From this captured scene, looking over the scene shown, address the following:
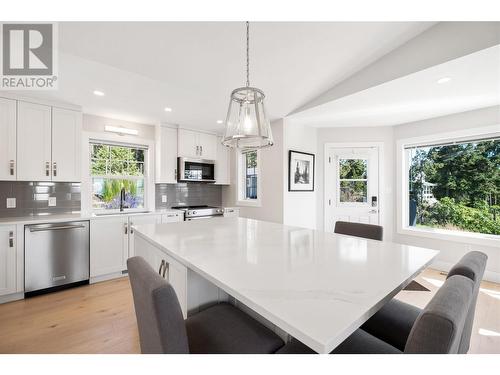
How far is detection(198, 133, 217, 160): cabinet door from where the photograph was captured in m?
4.27

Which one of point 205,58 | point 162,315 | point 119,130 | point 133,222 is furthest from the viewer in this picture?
point 119,130

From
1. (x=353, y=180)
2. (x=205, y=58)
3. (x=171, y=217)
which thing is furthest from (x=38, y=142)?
(x=353, y=180)

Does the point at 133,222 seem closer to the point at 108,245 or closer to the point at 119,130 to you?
the point at 108,245

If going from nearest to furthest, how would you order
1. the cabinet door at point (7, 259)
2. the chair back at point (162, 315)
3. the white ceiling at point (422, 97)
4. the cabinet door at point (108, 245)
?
the chair back at point (162, 315)
the white ceiling at point (422, 97)
the cabinet door at point (7, 259)
the cabinet door at point (108, 245)

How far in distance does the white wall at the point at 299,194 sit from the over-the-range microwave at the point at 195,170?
60.3 inches

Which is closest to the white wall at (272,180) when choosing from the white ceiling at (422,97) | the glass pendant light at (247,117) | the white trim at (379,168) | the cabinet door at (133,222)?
the white ceiling at (422,97)

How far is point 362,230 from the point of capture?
6.22ft

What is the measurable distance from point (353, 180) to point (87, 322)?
4064 mm

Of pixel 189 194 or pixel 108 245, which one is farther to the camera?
pixel 189 194

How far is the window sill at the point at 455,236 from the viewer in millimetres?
2988

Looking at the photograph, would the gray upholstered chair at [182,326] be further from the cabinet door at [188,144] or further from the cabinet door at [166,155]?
the cabinet door at [188,144]

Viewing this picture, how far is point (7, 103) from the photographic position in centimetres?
257
